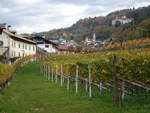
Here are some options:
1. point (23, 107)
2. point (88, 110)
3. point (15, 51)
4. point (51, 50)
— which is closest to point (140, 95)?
point (88, 110)

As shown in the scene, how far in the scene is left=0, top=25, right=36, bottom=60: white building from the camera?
76500mm

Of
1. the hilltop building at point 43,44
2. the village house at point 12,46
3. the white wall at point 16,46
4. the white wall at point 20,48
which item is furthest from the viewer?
the hilltop building at point 43,44

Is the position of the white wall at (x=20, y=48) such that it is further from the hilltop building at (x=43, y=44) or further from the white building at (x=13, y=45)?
the hilltop building at (x=43, y=44)

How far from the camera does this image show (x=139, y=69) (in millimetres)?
14695

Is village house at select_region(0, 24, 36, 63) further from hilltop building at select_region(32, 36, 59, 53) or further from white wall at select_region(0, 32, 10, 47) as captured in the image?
hilltop building at select_region(32, 36, 59, 53)

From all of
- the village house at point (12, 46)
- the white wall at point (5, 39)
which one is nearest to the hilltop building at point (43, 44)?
the village house at point (12, 46)

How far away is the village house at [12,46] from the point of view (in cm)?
7303

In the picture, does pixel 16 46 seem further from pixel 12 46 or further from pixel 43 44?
pixel 43 44

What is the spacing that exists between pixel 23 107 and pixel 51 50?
100892mm

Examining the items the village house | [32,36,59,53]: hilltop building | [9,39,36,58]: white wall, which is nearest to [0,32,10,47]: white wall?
the village house

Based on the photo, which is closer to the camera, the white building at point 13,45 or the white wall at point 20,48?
the white building at point 13,45

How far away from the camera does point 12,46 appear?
270ft

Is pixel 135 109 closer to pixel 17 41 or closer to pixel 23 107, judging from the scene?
pixel 23 107

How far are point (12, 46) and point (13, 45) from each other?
1.04 meters
